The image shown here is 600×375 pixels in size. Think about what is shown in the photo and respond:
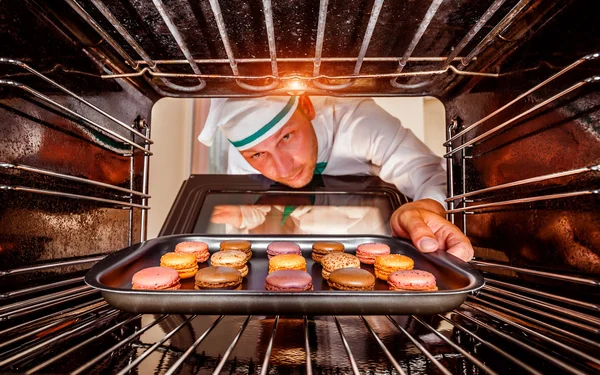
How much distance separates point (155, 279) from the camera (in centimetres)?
78

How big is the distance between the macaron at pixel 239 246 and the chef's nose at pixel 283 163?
2.93 ft

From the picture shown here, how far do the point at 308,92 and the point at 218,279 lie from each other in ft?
1.87

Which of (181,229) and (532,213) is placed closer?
(532,213)

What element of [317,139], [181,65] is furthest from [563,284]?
[317,139]

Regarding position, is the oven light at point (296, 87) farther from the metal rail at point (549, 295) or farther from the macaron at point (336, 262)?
the metal rail at point (549, 295)

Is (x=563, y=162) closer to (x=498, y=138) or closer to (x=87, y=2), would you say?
(x=498, y=138)

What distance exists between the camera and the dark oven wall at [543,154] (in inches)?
23.0

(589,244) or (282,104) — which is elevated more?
(282,104)

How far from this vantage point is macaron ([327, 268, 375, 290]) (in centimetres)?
80

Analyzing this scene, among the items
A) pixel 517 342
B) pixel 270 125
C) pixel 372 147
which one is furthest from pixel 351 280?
pixel 372 147

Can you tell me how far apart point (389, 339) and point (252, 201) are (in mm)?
870

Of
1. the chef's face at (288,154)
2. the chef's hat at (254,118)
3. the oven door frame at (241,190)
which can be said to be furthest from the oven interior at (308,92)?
the chef's face at (288,154)

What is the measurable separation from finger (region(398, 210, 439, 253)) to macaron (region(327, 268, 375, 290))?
0.59 feet

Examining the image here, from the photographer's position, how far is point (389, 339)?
64 centimetres
